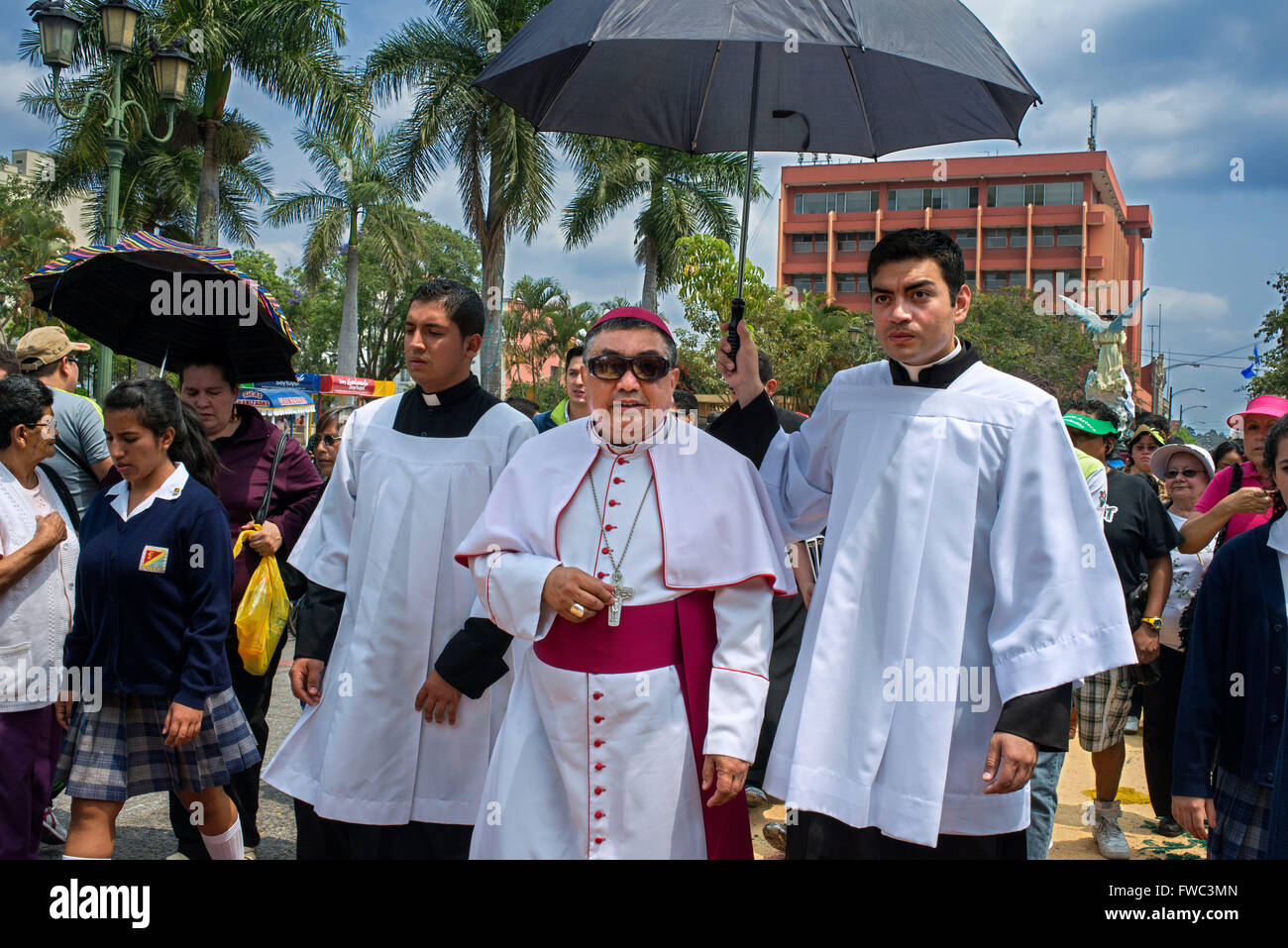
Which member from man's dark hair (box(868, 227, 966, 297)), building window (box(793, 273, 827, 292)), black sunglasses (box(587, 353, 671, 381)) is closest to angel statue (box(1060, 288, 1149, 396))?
man's dark hair (box(868, 227, 966, 297))

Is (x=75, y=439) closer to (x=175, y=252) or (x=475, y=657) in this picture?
(x=175, y=252)

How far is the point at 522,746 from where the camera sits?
3.03 meters

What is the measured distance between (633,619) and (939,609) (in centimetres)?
81

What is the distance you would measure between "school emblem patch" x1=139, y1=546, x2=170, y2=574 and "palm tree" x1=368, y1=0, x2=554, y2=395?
1507 cm

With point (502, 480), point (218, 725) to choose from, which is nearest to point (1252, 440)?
point (502, 480)

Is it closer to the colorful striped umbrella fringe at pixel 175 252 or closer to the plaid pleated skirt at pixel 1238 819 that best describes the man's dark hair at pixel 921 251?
the plaid pleated skirt at pixel 1238 819

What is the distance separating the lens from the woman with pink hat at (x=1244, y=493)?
5.04 metres

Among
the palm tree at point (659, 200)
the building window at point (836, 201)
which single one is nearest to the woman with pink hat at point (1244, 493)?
the palm tree at point (659, 200)

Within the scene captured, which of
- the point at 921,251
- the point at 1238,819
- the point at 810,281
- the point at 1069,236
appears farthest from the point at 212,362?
the point at 810,281

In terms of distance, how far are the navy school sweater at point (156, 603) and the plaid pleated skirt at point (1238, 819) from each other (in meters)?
3.27

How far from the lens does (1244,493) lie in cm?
502

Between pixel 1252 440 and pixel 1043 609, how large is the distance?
3390mm

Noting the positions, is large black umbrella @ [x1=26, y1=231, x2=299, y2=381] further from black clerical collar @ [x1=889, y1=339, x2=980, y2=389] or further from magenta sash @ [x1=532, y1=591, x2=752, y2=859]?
black clerical collar @ [x1=889, y1=339, x2=980, y2=389]

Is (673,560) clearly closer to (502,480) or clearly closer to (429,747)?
(502,480)
